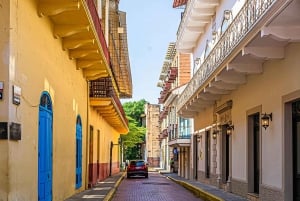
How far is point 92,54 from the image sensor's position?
1631 cm

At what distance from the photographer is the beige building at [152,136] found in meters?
80.2

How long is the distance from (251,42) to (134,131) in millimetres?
65853

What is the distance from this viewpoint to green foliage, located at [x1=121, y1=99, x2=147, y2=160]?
76.5 m

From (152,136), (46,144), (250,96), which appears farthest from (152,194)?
(152,136)

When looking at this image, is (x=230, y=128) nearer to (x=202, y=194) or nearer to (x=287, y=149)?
(x=202, y=194)

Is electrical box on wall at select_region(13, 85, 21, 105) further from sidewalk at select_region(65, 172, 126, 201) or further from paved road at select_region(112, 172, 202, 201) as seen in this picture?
paved road at select_region(112, 172, 202, 201)

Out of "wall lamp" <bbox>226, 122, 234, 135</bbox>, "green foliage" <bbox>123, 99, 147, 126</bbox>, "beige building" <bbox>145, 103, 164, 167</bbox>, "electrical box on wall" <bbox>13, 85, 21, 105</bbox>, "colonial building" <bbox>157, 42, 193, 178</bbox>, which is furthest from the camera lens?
"green foliage" <bbox>123, 99, 147, 126</bbox>

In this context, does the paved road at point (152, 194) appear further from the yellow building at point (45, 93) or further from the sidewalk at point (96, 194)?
the yellow building at point (45, 93)

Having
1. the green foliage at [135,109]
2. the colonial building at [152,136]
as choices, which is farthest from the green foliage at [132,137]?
the green foliage at [135,109]

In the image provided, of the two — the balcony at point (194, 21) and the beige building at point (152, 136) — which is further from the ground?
the balcony at point (194, 21)

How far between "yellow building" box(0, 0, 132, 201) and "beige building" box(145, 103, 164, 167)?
6080 centimetres

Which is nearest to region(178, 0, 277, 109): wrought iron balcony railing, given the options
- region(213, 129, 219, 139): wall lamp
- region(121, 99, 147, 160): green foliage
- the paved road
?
region(213, 129, 219, 139): wall lamp

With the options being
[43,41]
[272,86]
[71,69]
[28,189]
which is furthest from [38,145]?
[272,86]

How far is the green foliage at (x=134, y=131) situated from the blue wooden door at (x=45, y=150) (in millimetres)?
60601
